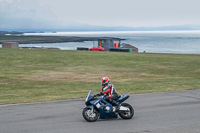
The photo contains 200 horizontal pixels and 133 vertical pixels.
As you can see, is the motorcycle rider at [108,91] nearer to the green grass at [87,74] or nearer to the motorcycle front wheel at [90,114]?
the motorcycle front wheel at [90,114]

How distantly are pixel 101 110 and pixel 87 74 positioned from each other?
22.3m

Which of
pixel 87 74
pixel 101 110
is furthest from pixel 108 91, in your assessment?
pixel 87 74

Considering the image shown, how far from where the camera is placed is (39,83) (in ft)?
90.7

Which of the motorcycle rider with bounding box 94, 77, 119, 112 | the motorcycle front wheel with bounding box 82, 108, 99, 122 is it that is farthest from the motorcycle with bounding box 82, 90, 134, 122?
the motorcycle rider with bounding box 94, 77, 119, 112

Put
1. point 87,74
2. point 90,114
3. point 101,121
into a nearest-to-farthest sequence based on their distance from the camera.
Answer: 1. point 90,114
2. point 101,121
3. point 87,74

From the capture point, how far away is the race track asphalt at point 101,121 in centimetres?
1077

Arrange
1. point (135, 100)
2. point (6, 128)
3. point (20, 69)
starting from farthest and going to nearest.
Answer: point (20, 69)
point (135, 100)
point (6, 128)

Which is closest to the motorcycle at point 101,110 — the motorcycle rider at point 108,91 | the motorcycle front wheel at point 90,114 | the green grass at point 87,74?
the motorcycle front wheel at point 90,114

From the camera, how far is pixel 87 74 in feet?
112

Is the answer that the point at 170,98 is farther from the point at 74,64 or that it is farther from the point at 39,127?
the point at 74,64

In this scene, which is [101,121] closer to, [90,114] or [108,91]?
[90,114]

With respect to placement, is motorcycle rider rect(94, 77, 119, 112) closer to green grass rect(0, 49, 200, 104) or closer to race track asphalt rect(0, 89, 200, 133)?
race track asphalt rect(0, 89, 200, 133)

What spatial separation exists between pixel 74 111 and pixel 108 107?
2536 mm

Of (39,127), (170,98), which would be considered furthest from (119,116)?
(170,98)
